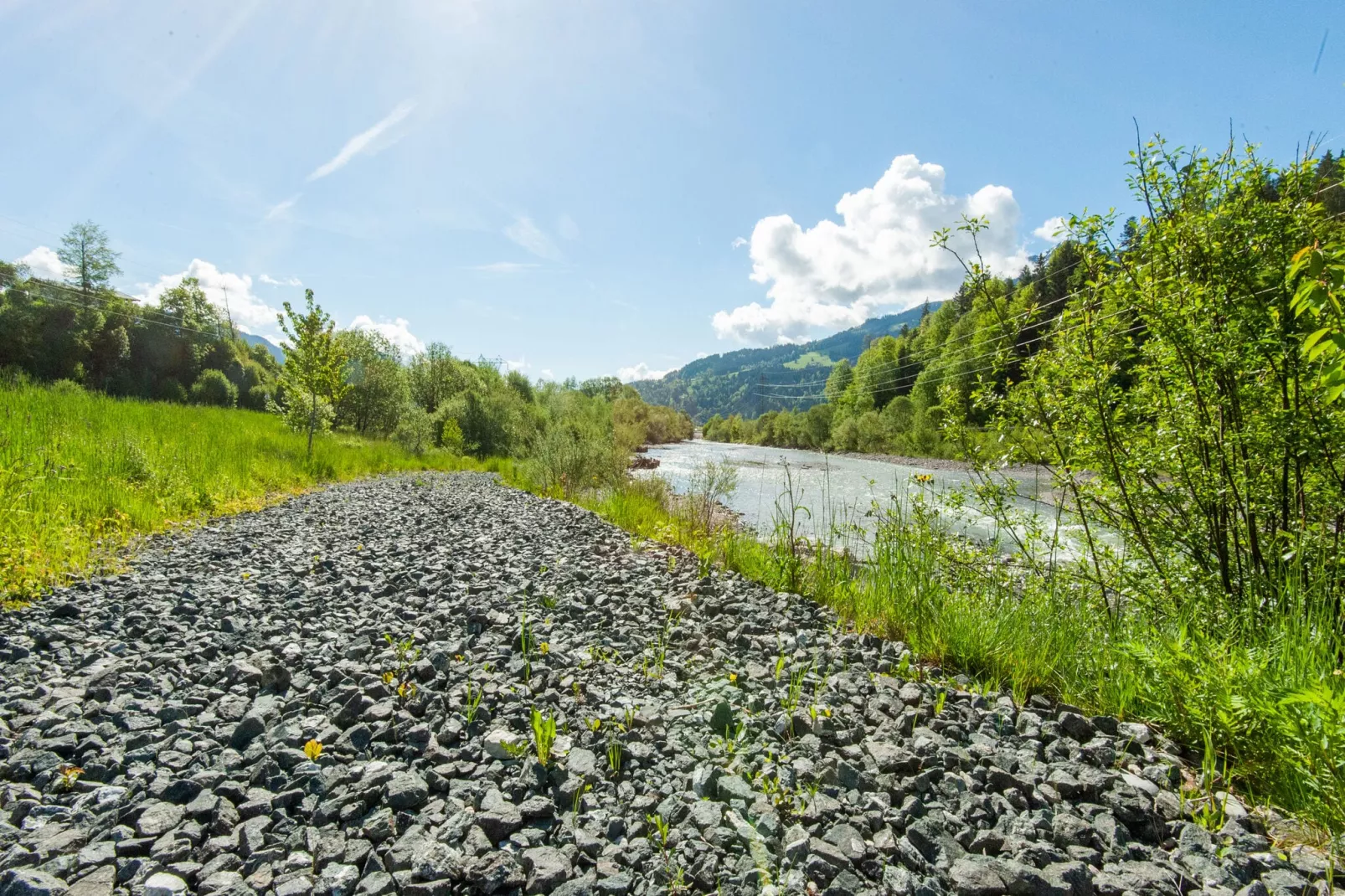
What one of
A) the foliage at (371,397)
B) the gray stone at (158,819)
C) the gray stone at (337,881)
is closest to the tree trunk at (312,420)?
the foliage at (371,397)

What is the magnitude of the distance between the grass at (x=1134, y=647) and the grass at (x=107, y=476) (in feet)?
21.6

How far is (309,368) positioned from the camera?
1537 centimetres

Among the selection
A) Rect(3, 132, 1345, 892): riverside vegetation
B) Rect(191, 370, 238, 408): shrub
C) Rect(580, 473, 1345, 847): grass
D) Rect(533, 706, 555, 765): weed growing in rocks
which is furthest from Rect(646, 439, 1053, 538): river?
Rect(191, 370, 238, 408): shrub

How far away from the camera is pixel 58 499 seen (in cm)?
595

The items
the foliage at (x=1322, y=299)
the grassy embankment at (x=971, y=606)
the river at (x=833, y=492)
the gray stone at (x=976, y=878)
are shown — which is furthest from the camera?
the river at (x=833, y=492)

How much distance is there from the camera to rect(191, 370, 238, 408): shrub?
115 ft

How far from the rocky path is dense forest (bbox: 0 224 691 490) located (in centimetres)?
969

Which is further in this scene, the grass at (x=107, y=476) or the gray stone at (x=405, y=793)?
the grass at (x=107, y=476)

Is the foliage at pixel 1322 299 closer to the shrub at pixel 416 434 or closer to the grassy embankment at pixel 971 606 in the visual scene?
the grassy embankment at pixel 971 606

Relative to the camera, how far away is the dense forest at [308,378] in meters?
15.5

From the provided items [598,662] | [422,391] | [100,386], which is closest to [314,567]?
[598,662]

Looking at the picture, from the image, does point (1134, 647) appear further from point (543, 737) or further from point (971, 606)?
point (543, 737)

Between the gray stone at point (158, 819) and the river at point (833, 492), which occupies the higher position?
the gray stone at point (158, 819)

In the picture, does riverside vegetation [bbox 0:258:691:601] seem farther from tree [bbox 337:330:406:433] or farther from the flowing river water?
the flowing river water
